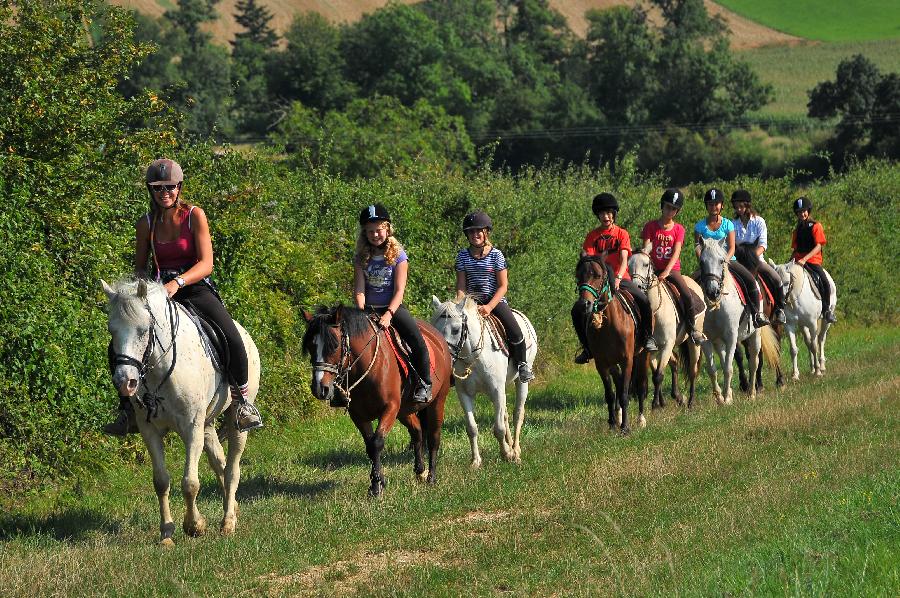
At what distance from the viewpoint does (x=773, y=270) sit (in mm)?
19406

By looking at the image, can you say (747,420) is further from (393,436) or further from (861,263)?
(861,263)

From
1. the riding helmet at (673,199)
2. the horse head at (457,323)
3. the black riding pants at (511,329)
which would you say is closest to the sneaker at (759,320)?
the riding helmet at (673,199)

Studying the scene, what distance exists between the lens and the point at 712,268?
16.7 m

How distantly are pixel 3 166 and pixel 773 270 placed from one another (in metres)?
13.0

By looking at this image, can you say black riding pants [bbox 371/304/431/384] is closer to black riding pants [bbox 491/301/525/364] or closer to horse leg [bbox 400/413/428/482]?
horse leg [bbox 400/413/428/482]

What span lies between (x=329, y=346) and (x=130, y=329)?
205 centimetres

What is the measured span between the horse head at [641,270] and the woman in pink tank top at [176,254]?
23.0 feet

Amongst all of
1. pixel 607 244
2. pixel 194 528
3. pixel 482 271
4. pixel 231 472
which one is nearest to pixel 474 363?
pixel 482 271

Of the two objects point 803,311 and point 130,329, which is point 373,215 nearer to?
point 130,329

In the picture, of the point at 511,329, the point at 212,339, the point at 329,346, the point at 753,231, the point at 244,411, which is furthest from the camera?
the point at 753,231

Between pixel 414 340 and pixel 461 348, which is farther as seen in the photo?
pixel 461 348

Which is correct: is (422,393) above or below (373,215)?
below

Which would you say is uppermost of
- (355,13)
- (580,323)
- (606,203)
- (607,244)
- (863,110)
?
(355,13)

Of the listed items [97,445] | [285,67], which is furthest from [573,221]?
[285,67]
